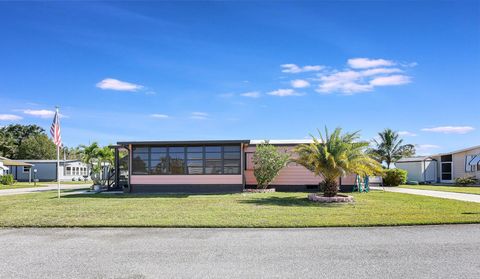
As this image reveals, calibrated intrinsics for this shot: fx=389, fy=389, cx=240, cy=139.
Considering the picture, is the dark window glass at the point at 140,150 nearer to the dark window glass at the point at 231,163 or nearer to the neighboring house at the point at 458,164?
the dark window glass at the point at 231,163

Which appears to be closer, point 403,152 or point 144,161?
point 144,161

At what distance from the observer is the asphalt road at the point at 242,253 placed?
18.6ft

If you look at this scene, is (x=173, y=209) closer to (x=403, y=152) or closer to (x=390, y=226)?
(x=390, y=226)

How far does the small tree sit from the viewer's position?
65.5ft

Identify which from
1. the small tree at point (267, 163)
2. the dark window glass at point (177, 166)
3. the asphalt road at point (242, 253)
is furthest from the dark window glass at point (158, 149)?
the asphalt road at point (242, 253)

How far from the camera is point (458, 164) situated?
107ft

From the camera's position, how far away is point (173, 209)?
1266 centimetres

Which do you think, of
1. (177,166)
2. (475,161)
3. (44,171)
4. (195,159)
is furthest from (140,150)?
(44,171)

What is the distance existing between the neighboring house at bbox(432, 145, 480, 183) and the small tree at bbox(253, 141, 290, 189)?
18.7 meters

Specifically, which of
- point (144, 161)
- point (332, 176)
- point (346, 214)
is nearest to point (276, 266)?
point (346, 214)

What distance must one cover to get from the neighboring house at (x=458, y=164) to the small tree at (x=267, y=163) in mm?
18687

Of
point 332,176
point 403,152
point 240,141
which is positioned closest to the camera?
point 332,176

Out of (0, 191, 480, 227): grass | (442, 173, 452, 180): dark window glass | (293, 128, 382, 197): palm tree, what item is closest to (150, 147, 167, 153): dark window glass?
(0, 191, 480, 227): grass

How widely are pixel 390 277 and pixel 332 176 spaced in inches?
396
